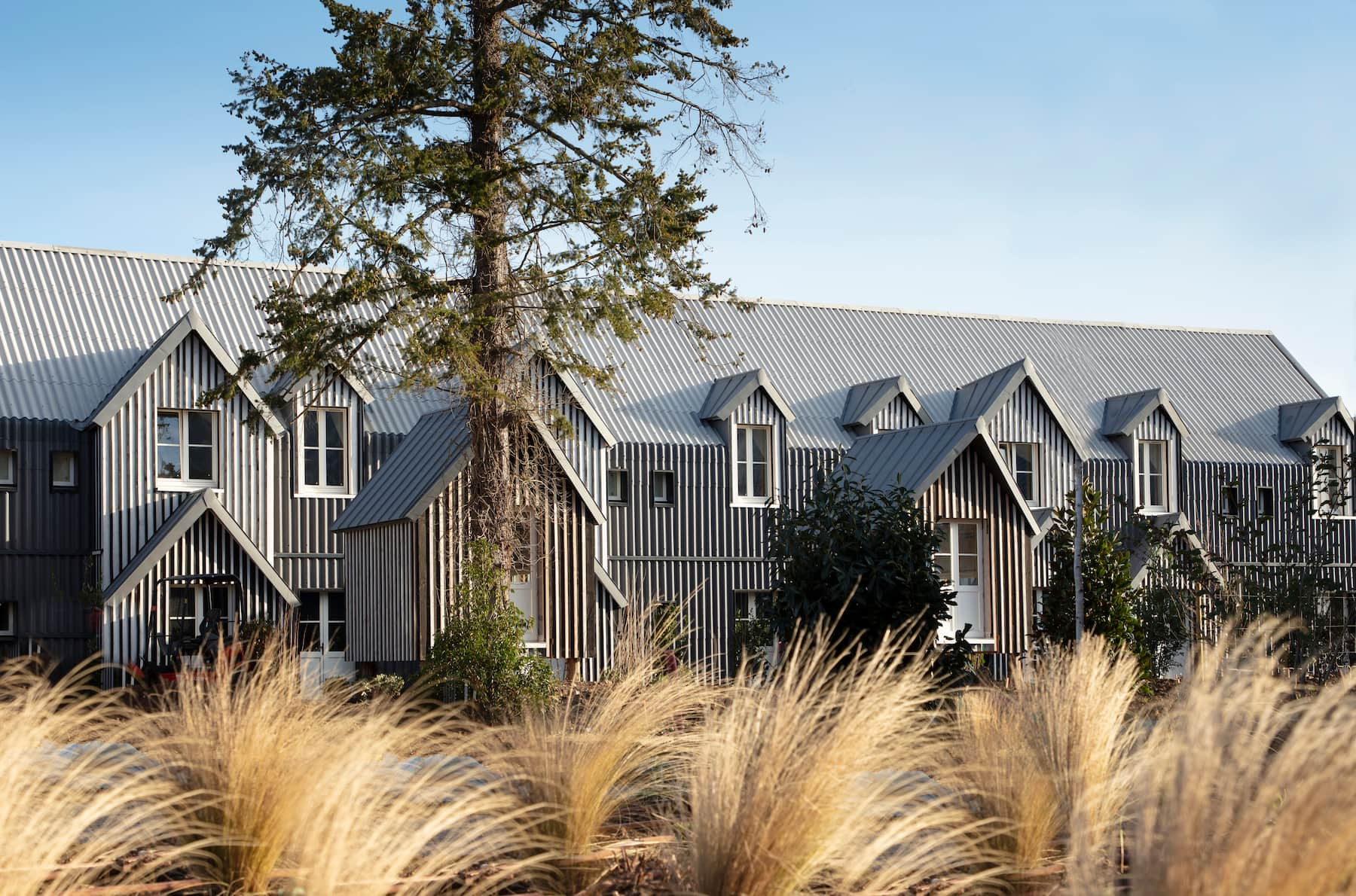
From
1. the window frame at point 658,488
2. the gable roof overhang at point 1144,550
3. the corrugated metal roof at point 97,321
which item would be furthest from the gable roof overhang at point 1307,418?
the corrugated metal roof at point 97,321

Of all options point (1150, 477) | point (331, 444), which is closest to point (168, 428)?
point (331, 444)

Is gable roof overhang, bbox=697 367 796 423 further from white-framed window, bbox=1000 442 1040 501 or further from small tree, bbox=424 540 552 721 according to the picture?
small tree, bbox=424 540 552 721

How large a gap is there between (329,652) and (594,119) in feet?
44.2

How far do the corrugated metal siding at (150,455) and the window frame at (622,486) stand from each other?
276 inches

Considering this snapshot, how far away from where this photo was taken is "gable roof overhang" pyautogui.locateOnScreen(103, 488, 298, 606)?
24625 millimetres

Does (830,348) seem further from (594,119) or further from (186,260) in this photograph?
(594,119)

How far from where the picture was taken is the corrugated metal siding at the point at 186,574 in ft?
80.6

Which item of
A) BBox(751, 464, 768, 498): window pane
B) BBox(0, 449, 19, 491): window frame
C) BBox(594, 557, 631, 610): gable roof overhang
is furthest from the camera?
BBox(751, 464, 768, 498): window pane

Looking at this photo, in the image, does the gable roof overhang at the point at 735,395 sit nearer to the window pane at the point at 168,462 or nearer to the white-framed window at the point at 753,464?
the white-framed window at the point at 753,464

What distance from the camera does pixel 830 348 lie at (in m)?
35.5

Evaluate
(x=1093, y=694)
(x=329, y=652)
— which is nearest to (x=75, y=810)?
(x=1093, y=694)

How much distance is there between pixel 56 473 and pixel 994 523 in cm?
1587

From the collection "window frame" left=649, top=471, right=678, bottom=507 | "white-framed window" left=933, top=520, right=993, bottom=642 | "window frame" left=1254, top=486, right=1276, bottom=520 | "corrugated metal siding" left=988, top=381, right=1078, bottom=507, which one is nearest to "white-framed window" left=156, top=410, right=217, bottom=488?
"window frame" left=649, top=471, right=678, bottom=507

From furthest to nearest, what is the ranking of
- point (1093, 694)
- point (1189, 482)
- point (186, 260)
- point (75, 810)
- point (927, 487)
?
point (1189, 482), point (186, 260), point (927, 487), point (1093, 694), point (75, 810)
